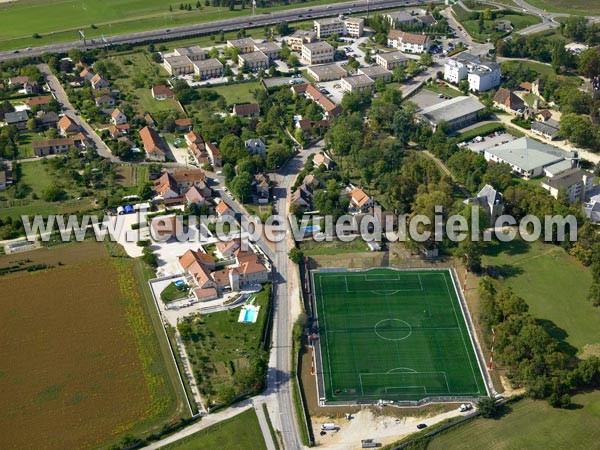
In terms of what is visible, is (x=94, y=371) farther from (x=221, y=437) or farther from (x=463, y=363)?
(x=463, y=363)

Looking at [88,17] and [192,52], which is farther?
[88,17]

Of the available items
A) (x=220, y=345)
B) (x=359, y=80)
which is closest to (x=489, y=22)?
(x=359, y=80)

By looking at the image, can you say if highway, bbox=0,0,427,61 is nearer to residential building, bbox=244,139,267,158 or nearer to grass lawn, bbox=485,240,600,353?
residential building, bbox=244,139,267,158

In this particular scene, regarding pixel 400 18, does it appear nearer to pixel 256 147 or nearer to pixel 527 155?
pixel 527 155

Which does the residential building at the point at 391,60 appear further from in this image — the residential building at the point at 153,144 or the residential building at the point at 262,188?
the residential building at the point at 262,188

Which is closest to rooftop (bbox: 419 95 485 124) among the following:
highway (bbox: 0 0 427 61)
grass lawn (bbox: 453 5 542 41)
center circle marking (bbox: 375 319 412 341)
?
grass lawn (bbox: 453 5 542 41)

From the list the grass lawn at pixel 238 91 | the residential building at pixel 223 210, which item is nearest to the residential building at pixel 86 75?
the grass lawn at pixel 238 91
